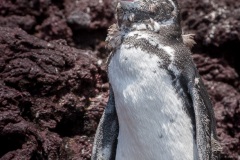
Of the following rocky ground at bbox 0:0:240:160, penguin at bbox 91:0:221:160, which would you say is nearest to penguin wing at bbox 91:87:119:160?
penguin at bbox 91:0:221:160

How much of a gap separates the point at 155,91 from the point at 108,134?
1.20ft

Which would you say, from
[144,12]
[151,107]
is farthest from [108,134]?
[144,12]

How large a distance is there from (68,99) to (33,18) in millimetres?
726

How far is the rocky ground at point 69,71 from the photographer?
2.59 metres

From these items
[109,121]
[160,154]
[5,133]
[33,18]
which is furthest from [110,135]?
[33,18]

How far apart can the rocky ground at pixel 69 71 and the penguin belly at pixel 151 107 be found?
1.83 ft

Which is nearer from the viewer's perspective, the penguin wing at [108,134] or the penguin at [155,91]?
the penguin at [155,91]

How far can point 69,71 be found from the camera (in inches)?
109

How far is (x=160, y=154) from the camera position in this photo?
87.4 inches

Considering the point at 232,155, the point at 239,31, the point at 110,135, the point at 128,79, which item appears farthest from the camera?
the point at 239,31

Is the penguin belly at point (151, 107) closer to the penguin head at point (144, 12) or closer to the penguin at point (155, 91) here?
the penguin at point (155, 91)

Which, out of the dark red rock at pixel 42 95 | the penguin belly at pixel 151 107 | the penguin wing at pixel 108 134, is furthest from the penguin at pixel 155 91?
the dark red rock at pixel 42 95

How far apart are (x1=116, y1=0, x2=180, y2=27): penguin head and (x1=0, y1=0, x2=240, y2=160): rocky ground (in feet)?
1.98

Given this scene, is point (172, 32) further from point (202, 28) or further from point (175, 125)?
point (202, 28)
